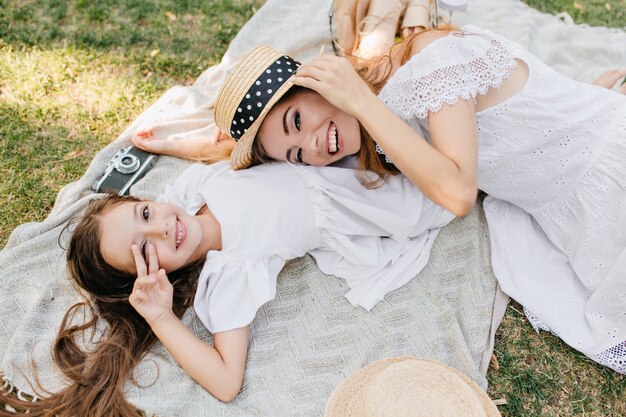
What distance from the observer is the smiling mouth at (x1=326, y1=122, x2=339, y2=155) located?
2.60 m

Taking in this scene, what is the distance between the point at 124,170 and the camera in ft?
11.6

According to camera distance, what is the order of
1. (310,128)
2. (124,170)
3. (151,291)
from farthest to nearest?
(124,170)
(151,291)
(310,128)

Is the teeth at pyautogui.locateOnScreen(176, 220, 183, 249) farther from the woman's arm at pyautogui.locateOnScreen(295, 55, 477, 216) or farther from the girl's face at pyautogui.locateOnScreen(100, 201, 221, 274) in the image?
the woman's arm at pyautogui.locateOnScreen(295, 55, 477, 216)

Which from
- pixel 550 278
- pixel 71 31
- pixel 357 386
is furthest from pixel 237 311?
pixel 71 31

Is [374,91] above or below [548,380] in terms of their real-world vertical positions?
above

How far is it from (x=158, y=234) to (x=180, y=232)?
136 millimetres

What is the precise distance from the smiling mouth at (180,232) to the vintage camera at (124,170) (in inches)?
31.1

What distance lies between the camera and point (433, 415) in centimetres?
188

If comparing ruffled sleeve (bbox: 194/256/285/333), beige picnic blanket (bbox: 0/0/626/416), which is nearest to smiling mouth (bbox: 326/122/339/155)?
ruffled sleeve (bbox: 194/256/285/333)

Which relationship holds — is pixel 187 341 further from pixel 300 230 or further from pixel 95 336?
pixel 300 230

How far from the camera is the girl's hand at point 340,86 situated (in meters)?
2.40

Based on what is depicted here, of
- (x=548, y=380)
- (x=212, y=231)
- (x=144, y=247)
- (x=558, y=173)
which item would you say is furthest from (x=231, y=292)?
(x=558, y=173)

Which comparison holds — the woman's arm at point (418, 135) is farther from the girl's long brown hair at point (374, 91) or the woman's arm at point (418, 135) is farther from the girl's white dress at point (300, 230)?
the girl's white dress at point (300, 230)

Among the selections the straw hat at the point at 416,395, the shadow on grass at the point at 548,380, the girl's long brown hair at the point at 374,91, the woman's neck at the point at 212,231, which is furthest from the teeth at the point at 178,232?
the shadow on grass at the point at 548,380
